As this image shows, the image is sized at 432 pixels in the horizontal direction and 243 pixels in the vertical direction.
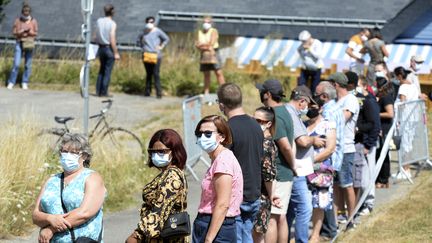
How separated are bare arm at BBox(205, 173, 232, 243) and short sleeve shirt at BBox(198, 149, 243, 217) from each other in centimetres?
5

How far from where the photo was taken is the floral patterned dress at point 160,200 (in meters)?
8.20

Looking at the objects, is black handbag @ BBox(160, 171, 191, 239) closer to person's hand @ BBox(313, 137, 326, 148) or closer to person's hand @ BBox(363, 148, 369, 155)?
person's hand @ BBox(313, 137, 326, 148)

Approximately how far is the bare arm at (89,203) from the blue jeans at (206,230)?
2.79 feet

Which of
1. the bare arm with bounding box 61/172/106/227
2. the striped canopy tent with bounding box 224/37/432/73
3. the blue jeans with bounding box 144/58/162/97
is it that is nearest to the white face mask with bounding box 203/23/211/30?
the blue jeans with bounding box 144/58/162/97

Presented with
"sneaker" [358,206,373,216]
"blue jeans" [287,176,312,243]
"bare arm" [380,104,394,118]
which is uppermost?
"bare arm" [380,104,394,118]

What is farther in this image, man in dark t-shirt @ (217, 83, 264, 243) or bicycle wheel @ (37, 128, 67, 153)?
bicycle wheel @ (37, 128, 67, 153)

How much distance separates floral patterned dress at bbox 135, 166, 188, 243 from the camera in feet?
26.9


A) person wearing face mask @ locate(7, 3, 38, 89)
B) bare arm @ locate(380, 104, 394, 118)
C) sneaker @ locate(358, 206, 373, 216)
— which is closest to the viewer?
sneaker @ locate(358, 206, 373, 216)

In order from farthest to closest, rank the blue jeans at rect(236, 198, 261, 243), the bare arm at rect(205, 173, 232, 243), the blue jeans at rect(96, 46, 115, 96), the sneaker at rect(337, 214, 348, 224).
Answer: the blue jeans at rect(96, 46, 115, 96)
the sneaker at rect(337, 214, 348, 224)
the blue jeans at rect(236, 198, 261, 243)
the bare arm at rect(205, 173, 232, 243)

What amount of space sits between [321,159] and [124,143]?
5.08m

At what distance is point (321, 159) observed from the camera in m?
11.7

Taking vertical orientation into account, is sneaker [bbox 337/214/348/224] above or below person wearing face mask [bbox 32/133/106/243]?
below

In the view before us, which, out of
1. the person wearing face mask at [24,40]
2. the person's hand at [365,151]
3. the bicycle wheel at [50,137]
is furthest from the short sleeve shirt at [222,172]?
the person wearing face mask at [24,40]

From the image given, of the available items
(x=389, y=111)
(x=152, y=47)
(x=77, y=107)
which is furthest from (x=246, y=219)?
(x=152, y=47)
